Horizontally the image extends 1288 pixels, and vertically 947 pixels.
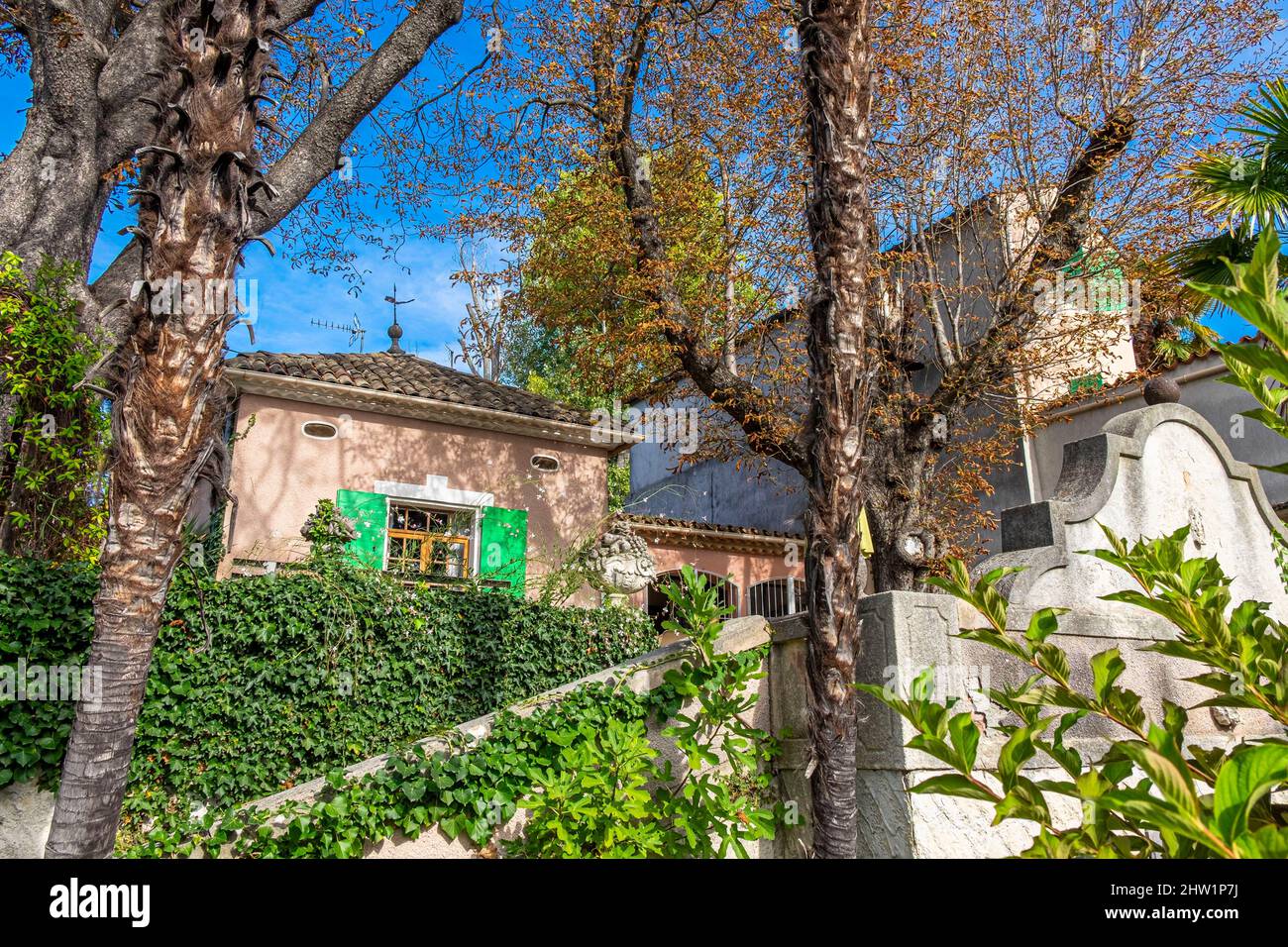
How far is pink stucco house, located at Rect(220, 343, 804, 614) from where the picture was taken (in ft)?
40.7

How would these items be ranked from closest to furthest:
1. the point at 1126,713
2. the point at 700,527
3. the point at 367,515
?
the point at 1126,713
the point at 367,515
the point at 700,527

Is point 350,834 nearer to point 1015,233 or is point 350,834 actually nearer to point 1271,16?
point 1015,233

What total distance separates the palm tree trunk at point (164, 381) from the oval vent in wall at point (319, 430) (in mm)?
8117

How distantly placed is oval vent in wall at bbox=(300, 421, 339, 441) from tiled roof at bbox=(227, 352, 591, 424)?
70 centimetres

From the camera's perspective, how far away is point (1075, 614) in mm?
5965

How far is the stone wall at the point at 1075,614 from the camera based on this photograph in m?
5.16

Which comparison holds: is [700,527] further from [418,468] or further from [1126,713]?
[1126,713]

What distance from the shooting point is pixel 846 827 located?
4.97 meters

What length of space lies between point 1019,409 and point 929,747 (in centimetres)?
1245

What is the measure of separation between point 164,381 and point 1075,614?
593cm

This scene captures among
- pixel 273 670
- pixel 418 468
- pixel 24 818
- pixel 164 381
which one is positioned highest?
pixel 418 468

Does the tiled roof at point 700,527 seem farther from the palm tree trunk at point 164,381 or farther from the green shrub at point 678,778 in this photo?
the palm tree trunk at point 164,381

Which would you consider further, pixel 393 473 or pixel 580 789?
pixel 393 473
